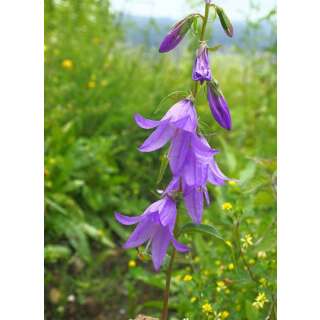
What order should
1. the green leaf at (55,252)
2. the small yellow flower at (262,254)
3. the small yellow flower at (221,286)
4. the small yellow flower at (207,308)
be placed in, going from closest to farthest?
the small yellow flower at (207,308) < the small yellow flower at (221,286) < the small yellow flower at (262,254) < the green leaf at (55,252)

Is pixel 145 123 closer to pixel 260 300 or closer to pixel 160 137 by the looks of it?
pixel 160 137

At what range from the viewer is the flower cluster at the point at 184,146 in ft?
4.45

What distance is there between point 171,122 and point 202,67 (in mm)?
117

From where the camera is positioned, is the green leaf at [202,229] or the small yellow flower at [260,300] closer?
the green leaf at [202,229]

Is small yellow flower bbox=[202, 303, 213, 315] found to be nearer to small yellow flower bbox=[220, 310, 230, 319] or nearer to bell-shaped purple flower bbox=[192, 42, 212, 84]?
small yellow flower bbox=[220, 310, 230, 319]

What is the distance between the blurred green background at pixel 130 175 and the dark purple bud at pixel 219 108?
0.08 meters

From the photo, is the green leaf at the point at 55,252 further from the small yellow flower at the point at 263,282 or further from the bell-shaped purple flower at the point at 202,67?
the bell-shaped purple flower at the point at 202,67

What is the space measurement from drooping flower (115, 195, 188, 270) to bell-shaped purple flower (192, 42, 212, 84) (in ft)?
0.85

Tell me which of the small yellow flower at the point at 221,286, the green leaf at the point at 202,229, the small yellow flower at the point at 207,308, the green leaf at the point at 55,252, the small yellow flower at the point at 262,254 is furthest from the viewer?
the green leaf at the point at 55,252

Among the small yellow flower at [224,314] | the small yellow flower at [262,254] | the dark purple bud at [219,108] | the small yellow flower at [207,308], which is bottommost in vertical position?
the small yellow flower at [224,314]

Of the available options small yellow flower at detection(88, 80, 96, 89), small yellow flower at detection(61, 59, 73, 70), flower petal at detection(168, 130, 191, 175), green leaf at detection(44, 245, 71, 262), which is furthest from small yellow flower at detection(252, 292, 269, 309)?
small yellow flower at detection(61, 59, 73, 70)

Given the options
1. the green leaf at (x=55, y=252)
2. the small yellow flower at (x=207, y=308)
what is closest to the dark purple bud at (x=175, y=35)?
the small yellow flower at (x=207, y=308)
